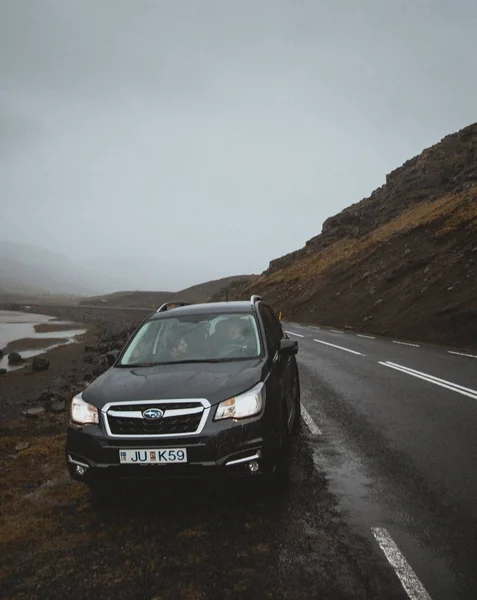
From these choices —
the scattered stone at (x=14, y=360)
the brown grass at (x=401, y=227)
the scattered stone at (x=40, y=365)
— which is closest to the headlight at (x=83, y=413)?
the scattered stone at (x=40, y=365)

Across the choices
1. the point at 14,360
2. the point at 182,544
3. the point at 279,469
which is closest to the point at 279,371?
the point at 279,469

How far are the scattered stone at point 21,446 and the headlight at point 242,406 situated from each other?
4.95m

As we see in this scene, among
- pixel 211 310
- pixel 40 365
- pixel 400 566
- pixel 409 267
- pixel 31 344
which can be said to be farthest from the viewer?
pixel 31 344

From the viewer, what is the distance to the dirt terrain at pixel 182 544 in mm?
3105

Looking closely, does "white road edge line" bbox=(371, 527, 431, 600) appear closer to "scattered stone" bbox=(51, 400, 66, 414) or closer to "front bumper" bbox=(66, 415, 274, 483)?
"front bumper" bbox=(66, 415, 274, 483)

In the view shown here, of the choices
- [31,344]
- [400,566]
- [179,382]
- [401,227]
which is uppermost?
[401,227]

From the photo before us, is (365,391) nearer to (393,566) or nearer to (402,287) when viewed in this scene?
(393,566)

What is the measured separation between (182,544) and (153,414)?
1059 millimetres

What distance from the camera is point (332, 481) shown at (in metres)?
4.80

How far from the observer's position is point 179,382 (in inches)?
168

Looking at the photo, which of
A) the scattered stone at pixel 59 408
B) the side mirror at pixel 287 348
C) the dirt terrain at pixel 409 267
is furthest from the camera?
the dirt terrain at pixel 409 267

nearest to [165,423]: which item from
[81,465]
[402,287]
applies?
[81,465]

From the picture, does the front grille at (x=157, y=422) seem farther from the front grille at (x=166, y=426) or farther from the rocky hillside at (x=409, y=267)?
the rocky hillside at (x=409, y=267)

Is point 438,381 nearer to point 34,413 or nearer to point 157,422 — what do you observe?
point 157,422
